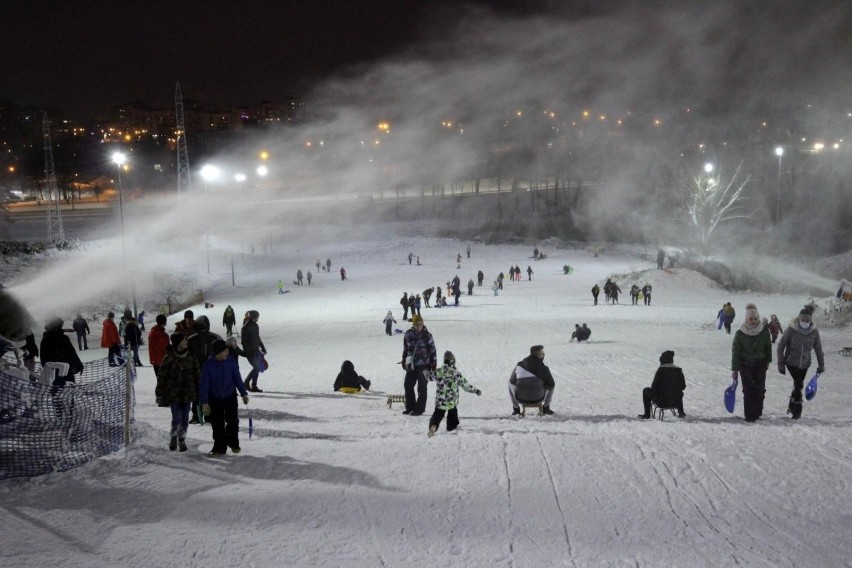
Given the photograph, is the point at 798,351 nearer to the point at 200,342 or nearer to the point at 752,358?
the point at 752,358

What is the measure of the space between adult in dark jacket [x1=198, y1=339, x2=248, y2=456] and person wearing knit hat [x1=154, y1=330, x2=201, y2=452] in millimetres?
259

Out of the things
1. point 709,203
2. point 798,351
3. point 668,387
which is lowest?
point 668,387

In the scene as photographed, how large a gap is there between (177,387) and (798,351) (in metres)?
8.36

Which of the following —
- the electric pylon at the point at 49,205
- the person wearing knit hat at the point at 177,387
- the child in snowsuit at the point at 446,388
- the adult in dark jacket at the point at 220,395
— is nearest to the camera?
the adult in dark jacket at the point at 220,395

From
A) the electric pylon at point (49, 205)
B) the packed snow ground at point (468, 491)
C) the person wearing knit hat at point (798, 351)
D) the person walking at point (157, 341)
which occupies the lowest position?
the packed snow ground at point (468, 491)

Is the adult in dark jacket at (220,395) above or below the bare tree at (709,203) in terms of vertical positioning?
below

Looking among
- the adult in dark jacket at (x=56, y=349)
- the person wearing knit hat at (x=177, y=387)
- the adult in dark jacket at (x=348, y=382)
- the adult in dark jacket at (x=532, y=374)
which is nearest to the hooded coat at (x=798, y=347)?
the adult in dark jacket at (x=532, y=374)

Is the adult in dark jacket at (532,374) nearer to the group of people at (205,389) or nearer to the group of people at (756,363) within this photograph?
the group of people at (756,363)

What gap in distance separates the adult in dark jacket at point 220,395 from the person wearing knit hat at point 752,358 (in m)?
6.56

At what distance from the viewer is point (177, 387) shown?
26.0ft

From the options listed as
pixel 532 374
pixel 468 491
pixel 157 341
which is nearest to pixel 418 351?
pixel 532 374

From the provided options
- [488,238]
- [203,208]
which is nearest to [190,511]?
[488,238]

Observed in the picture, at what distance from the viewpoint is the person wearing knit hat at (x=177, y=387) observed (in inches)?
311

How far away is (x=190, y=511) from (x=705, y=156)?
97411 mm
